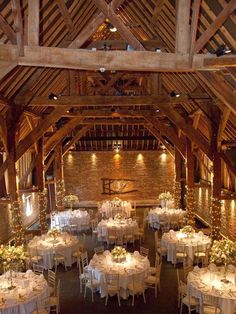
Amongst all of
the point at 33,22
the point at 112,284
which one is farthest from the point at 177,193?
the point at 33,22

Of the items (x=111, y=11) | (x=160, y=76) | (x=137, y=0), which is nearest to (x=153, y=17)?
(x=137, y=0)

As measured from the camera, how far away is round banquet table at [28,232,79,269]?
11594mm

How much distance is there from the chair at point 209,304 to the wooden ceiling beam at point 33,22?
20.1ft

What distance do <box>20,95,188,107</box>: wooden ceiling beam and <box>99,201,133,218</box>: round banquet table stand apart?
7.62 meters

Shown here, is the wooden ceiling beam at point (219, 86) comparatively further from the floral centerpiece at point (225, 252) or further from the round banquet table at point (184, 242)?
the round banquet table at point (184, 242)

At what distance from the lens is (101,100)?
11.9 metres

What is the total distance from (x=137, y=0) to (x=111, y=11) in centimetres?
438

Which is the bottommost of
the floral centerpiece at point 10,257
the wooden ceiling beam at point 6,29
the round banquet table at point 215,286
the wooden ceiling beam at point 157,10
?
the round banquet table at point 215,286

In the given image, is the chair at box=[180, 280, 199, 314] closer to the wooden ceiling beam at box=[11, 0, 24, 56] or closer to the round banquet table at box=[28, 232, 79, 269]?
the round banquet table at box=[28, 232, 79, 269]

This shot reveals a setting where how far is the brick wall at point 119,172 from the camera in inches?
884

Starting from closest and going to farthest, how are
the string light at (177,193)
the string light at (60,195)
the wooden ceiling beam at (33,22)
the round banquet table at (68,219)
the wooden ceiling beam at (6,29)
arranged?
the wooden ceiling beam at (6,29) < the wooden ceiling beam at (33,22) < the round banquet table at (68,219) < the string light at (177,193) < the string light at (60,195)

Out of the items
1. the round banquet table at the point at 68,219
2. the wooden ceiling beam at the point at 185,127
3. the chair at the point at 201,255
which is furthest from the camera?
the round banquet table at the point at 68,219

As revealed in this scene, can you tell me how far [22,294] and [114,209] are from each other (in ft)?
34.7

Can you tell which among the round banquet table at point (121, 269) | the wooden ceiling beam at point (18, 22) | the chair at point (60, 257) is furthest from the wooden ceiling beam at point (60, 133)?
the wooden ceiling beam at point (18, 22)
